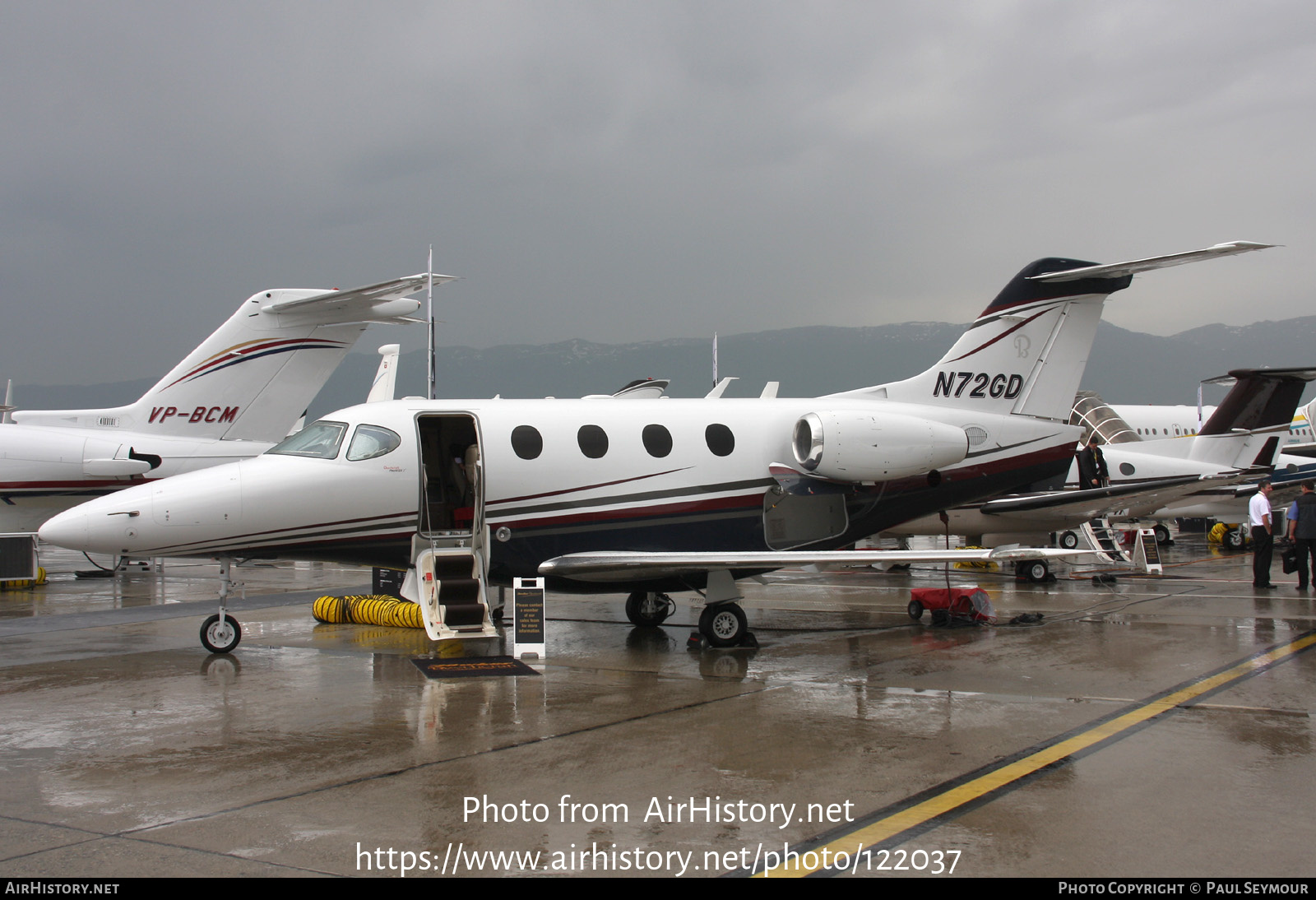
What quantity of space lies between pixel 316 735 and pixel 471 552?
13.4 ft

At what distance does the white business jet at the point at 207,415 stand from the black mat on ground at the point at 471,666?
9.05 m

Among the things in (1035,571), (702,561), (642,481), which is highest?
(642,481)

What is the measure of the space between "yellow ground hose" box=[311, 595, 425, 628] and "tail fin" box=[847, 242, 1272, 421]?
7144mm

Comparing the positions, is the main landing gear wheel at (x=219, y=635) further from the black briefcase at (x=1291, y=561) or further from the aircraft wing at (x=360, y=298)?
the black briefcase at (x=1291, y=561)

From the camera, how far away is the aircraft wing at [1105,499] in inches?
647

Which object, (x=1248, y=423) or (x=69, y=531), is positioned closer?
(x=69, y=531)

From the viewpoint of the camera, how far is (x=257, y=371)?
1809 cm

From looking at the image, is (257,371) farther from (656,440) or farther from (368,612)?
(656,440)

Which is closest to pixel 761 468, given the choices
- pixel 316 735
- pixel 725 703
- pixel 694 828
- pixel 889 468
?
pixel 889 468

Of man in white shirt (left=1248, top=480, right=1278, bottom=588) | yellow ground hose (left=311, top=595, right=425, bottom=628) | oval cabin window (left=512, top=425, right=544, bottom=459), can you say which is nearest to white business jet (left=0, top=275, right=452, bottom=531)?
yellow ground hose (left=311, top=595, right=425, bottom=628)

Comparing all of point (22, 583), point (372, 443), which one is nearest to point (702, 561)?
point (372, 443)

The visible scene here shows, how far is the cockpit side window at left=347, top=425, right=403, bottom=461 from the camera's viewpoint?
11.1m

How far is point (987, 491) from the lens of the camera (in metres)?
13.6

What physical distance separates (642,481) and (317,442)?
12.5 feet
